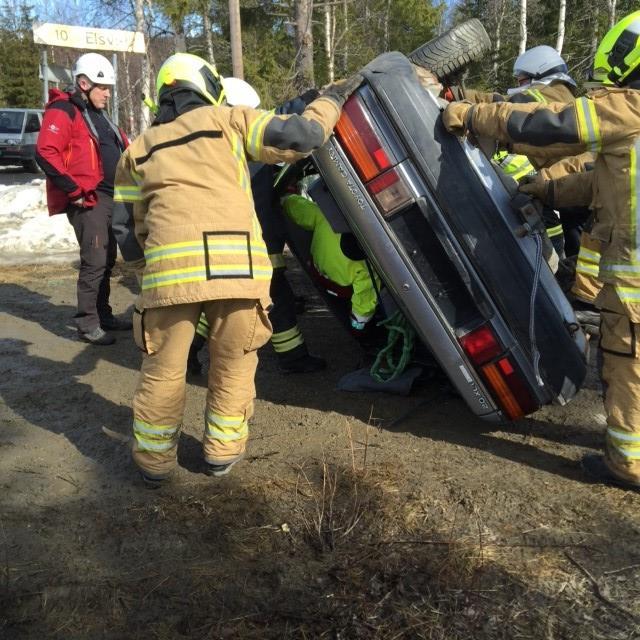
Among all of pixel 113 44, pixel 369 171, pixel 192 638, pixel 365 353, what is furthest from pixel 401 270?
pixel 113 44

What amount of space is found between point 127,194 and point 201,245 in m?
0.51

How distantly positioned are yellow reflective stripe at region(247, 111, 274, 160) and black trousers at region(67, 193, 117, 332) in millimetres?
2687

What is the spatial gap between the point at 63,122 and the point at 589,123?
3.77 meters

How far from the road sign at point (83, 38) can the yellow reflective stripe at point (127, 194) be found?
44.3 ft

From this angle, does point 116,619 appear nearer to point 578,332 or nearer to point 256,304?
point 256,304

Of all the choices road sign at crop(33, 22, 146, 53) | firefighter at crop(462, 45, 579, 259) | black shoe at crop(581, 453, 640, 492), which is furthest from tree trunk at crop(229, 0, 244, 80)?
black shoe at crop(581, 453, 640, 492)

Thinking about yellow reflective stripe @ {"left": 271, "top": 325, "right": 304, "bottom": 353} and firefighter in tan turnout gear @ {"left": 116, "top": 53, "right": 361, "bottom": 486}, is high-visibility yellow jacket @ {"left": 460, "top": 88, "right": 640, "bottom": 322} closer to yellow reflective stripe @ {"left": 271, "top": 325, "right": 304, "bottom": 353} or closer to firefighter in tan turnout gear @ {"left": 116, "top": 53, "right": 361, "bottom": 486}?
firefighter in tan turnout gear @ {"left": 116, "top": 53, "right": 361, "bottom": 486}

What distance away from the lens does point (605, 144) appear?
8.51ft

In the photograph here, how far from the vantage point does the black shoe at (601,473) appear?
2.78 meters

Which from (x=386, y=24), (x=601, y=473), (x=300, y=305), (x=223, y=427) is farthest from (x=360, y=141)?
(x=386, y=24)

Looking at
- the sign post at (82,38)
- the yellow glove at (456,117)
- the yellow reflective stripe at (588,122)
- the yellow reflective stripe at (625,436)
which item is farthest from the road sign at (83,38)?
the yellow reflective stripe at (625,436)

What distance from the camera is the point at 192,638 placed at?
197 cm

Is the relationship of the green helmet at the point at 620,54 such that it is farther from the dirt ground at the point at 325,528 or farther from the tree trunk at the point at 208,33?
the tree trunk at the point at 208,33

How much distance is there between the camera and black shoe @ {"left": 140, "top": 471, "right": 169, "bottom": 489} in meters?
2.86
